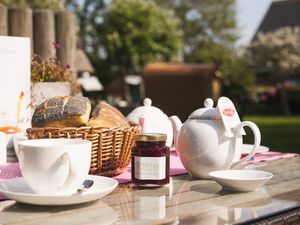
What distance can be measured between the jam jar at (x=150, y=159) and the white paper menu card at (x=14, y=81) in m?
0.71

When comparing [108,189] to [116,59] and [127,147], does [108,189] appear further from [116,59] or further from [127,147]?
[116,59]

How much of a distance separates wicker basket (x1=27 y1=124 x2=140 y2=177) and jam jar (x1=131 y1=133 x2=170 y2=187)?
0.14 m

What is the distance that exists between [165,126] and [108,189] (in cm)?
75

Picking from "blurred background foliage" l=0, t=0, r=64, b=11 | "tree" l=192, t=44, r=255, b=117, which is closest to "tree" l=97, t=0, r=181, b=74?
"tree" l=192, t=44, r=255, b=117

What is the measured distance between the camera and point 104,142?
1521 mm

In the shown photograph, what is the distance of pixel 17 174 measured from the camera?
157cm

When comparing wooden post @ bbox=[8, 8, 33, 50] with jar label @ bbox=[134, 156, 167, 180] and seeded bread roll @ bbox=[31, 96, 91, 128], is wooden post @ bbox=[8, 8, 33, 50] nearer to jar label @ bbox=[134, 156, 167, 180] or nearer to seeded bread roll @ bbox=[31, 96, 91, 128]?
seeded bread roll @ bbox=[31, 96, 91, 128]

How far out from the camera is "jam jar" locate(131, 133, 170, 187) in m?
1.39

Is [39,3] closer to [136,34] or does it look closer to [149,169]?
[149,169]

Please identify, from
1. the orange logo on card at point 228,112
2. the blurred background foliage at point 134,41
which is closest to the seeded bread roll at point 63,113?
the orange logo on card at point 228,112

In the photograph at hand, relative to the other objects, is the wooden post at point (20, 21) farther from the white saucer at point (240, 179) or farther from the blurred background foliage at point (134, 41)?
the blurred background foliage at point (134, 41)

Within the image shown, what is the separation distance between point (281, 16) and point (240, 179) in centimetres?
3802

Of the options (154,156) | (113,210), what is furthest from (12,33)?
(113,210)

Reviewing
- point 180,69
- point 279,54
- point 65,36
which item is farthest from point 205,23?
point 65,36
